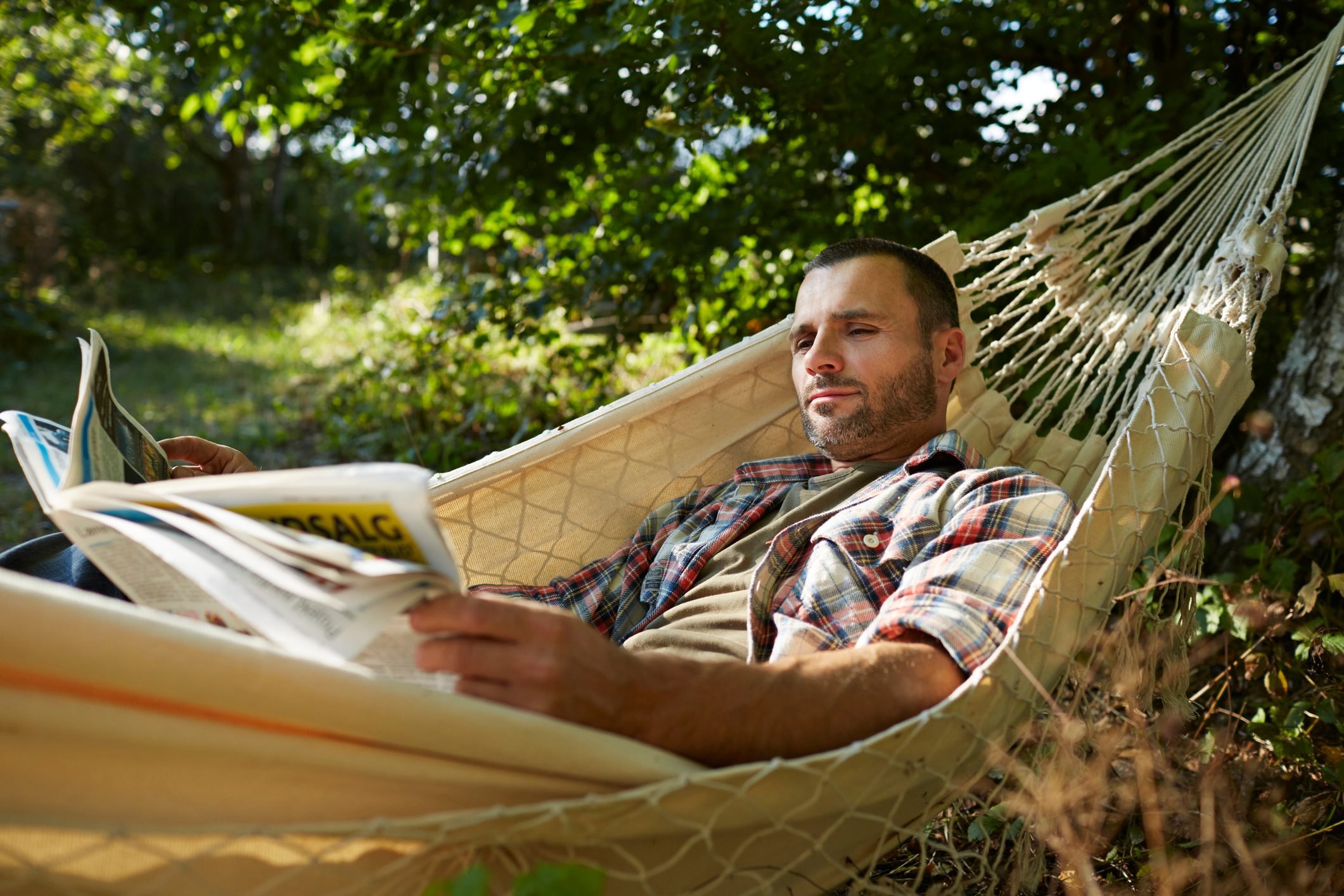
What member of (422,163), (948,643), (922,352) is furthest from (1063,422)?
(422,163)

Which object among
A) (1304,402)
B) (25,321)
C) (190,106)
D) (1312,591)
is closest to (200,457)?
(190,106)

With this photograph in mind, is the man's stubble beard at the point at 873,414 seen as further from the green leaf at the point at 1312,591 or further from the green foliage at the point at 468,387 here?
the green foliage at the point at 468,387

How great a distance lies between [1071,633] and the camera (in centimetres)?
118

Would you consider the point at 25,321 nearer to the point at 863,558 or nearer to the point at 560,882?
the point at 863,558

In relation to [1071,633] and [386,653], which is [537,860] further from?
[1071,633]

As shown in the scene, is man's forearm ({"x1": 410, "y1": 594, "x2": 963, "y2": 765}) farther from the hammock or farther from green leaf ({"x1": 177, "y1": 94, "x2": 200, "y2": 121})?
green leaf ({"x1": 177, "y1": 94, "x2": 200, "y2": 121})

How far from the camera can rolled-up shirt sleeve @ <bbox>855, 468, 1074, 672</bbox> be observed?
1104 millimetres

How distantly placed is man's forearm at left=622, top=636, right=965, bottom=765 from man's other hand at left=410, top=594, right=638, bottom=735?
→ 0.12 feet

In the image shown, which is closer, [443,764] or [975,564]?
[443,764]

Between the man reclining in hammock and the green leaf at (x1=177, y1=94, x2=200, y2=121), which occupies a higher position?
the green leaf at (x1=177, y1=94, x2=200, y2=121)

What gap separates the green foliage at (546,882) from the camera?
2.51 ft

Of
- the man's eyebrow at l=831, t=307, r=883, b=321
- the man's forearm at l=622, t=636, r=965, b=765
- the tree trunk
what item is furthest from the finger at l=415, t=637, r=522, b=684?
the tree trunk

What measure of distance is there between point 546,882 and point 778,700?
1.01 feet

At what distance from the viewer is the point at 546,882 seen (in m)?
0.78
